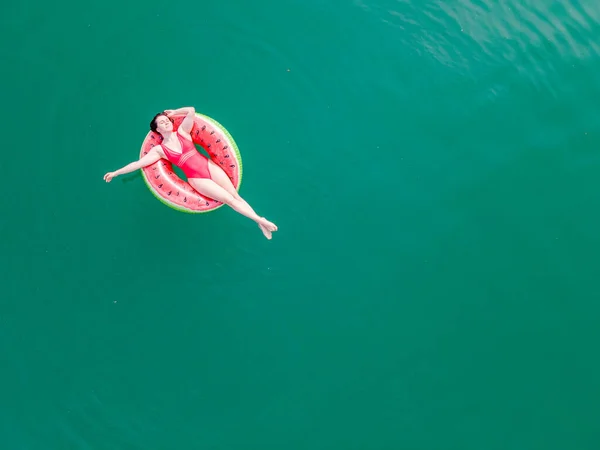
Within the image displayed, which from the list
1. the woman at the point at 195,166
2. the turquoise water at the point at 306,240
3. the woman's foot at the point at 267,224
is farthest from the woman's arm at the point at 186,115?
the woman's foot at the point at 267,224

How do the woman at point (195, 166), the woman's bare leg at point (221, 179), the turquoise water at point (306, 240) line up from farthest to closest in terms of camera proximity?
the turquoise water at point (306, 240) → the woman's bare leg at point (221, 179) → the woman at point (195, 166)

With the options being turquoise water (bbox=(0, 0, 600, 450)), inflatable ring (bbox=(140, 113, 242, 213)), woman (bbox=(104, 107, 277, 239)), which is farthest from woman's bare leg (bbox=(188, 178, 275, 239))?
turquoise water (bbox=(0, 0, 600, 450))

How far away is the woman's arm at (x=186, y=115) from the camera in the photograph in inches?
171

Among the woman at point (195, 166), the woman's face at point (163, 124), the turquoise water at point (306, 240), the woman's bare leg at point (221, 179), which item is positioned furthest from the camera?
the turquoise water at point (306, 240)

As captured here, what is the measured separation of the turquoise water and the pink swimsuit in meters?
0.67

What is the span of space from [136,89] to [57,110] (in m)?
0.78

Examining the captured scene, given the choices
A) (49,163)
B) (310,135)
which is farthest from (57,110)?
(310,135)

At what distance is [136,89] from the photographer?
5.08m

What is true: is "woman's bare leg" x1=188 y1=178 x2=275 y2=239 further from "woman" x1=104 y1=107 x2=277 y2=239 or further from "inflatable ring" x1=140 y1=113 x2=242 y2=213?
"inflatable ring" x1=140 y1=113 x2=242 y2=213

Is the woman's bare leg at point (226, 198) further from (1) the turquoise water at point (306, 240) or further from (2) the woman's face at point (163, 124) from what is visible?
(1) the turquoise water at point (306, 240)

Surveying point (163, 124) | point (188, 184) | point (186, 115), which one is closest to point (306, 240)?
point (188, 184)

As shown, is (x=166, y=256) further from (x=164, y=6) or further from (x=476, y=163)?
(x=476, y=163)

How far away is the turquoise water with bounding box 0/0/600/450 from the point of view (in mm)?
5082

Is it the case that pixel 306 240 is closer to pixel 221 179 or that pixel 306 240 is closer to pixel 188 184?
pixel 221 179
